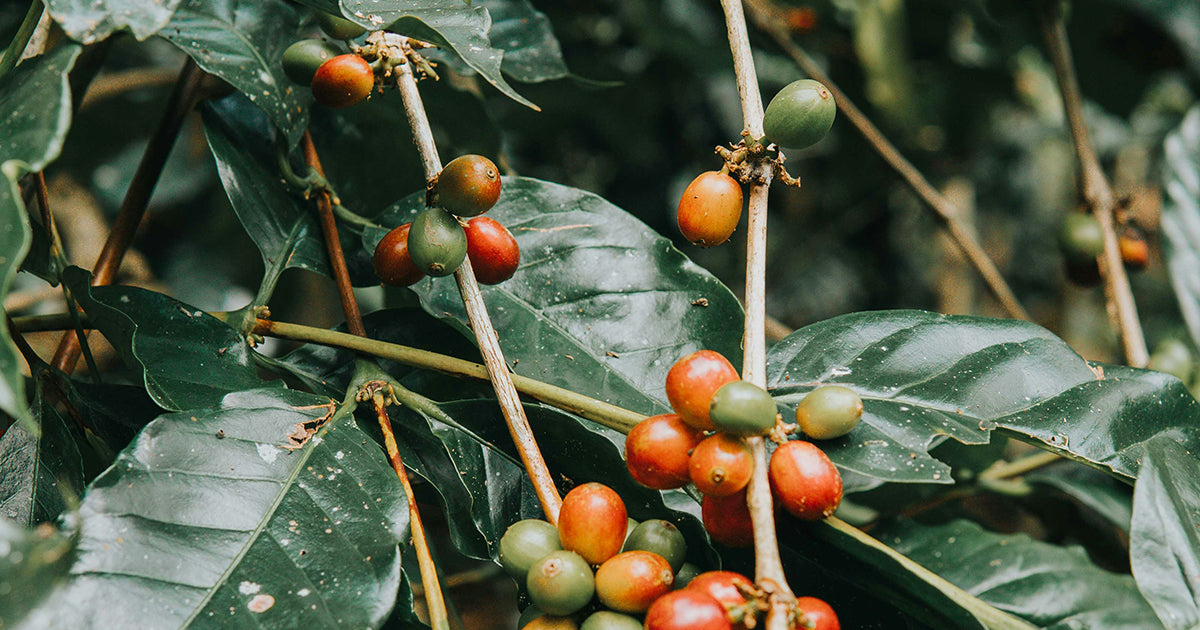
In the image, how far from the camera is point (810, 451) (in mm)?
507

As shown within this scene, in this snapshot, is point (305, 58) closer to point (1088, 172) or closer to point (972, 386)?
point (972, 386)

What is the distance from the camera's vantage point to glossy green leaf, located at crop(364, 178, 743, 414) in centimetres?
72

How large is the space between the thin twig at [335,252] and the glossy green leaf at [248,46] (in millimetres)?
58

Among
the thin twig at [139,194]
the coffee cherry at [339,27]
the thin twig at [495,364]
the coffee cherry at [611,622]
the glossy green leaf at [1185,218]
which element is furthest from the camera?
the glossy green leaf at [1185,218]

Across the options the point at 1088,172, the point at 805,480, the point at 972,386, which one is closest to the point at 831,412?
the point at 805,480

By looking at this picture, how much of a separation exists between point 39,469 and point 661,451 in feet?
1.66

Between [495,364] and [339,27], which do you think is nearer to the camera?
[495,364]

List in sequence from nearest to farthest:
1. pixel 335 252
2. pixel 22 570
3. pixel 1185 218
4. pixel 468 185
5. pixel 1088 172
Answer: pixel 22 570 < pixel 468 185 < pixel 335 252 < pixel 1185 218 < pixel 1088 172

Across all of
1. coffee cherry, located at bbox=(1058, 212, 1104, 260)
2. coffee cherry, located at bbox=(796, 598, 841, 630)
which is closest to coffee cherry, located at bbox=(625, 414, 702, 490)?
coffee cherry, located at bbox=(796, 598, 841, 630)

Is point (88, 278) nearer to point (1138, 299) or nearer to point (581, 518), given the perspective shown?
point (581, 518)

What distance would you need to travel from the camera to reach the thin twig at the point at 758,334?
1.49 ft

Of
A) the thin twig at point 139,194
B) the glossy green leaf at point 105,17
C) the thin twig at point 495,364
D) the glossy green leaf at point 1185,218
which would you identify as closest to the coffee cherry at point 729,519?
the thin twig at point 495,364

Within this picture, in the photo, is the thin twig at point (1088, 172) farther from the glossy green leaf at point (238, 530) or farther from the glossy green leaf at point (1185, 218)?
the glossy green leaf at point (238, 530)

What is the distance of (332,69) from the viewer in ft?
2.13
